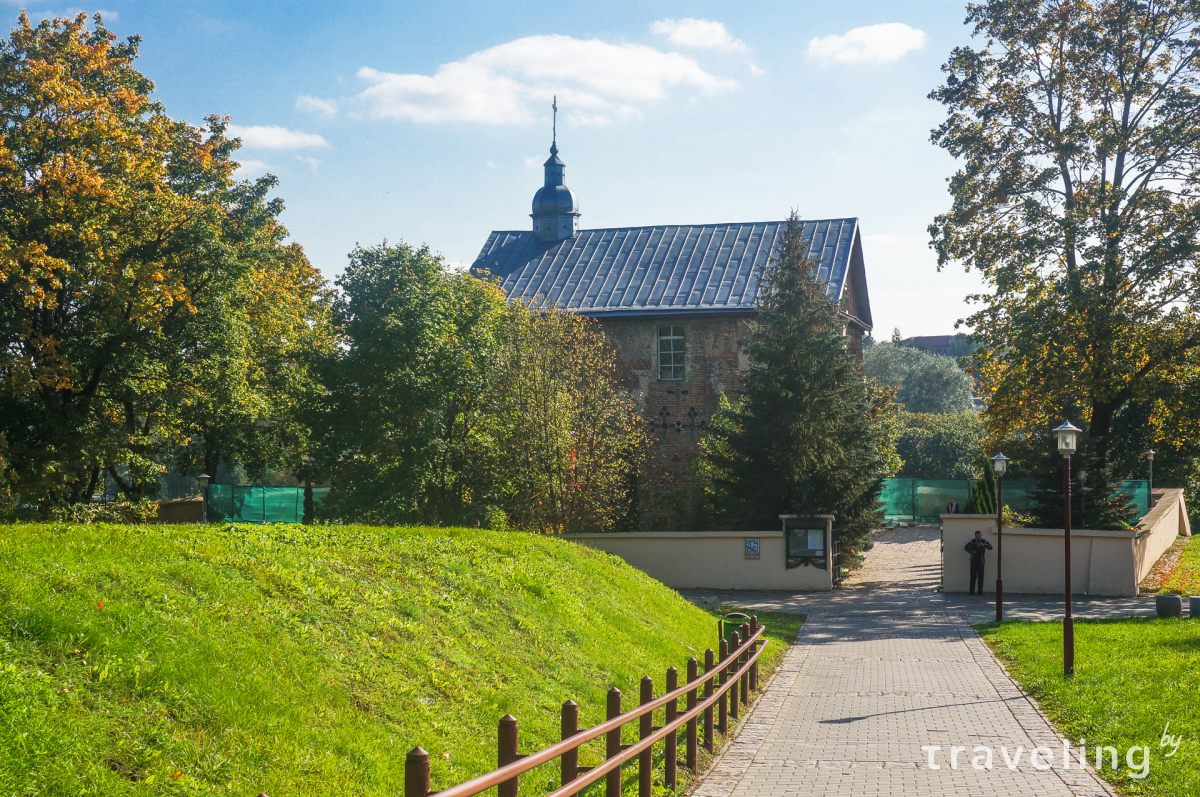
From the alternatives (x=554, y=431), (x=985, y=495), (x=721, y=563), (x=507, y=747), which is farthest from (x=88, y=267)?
(x=985, y=495)

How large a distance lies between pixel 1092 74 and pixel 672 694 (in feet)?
82.5

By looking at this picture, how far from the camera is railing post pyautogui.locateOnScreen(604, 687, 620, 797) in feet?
21.0

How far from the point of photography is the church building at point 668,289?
34.9m

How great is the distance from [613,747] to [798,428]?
2020cm

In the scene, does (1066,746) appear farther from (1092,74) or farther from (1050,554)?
(1092,74)

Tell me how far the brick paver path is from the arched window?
16.4m

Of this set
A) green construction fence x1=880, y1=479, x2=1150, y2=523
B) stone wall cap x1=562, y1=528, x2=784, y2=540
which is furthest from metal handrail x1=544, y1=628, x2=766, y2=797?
green construction fence x1=880, y1=479, x2=1150, y2=523

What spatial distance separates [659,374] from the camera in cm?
3544

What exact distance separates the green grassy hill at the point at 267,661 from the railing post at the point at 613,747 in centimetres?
85

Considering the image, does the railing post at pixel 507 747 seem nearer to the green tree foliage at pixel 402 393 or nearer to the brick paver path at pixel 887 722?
the brick paver path at pixel 887 722

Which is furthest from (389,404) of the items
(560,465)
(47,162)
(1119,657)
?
(1119,657)

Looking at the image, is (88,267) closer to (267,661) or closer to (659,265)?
(267,661)

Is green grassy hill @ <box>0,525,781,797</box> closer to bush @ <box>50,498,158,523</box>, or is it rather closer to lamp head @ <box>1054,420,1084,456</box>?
lamp head @ <box>1054,420,1084,456</box>

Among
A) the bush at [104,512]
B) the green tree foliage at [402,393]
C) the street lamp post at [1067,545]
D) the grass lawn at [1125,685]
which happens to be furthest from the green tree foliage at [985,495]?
the bush at [104,512]
